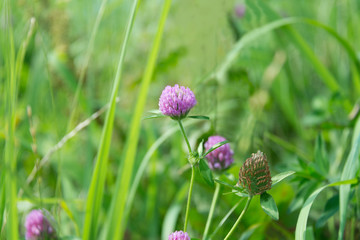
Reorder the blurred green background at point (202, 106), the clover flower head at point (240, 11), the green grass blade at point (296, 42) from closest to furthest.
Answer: the blurred green background at point (202, 106), the green grass blade at point (296, 42), the clover flower head at point (240, 11)

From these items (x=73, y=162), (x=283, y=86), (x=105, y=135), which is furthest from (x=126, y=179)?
(x=283, y=86)

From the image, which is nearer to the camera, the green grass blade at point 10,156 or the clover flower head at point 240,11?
the green grass blade at point 10,156

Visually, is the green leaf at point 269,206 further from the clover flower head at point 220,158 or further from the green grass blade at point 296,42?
the green grass blade at point 296,42

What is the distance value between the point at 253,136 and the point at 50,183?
726mm

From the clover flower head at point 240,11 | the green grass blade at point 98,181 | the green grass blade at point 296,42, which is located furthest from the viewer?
the clover flower head at point 240,11

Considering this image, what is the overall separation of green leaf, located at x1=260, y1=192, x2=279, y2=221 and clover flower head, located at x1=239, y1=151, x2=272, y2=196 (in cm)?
1

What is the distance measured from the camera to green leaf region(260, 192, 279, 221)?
58 cm

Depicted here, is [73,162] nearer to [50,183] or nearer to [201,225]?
[50,183]

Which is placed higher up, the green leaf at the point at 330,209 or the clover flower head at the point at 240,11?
the clover flower head at the point at 240,11

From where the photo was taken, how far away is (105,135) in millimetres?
731

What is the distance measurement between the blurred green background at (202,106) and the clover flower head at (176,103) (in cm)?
22

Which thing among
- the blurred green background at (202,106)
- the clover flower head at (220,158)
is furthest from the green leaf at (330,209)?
the clover flower head at (220,158)

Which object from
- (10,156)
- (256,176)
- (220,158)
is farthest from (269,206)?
(10,156)

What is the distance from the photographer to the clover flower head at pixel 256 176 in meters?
0.61
